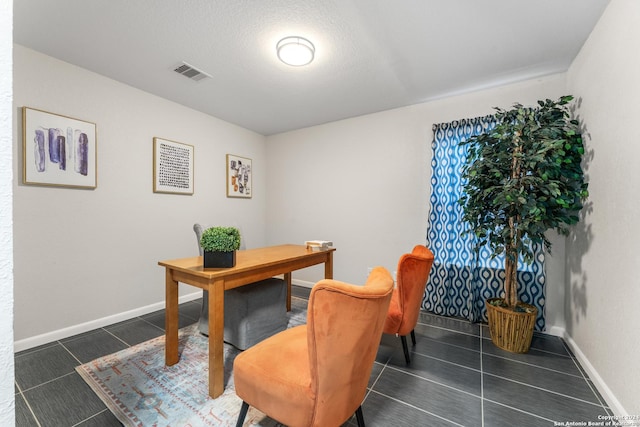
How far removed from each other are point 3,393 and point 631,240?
8.19 feet

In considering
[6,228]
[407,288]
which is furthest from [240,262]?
[6,228]

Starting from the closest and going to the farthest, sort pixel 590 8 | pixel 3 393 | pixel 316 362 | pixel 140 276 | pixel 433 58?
pixel 3 393
pixel 316 362
pixel 590 8
pixel 433 58
pixel 140 276

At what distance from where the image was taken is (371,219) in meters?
3.53

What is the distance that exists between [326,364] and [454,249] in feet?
7.92

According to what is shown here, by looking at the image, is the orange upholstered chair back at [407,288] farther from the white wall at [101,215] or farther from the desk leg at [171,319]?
the white wall at [101,215]

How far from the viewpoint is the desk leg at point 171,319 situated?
1.86 m

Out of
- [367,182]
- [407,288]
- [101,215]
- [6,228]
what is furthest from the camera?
[367,182]

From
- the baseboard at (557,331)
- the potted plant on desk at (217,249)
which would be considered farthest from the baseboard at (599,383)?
the potted plant on desk at (217,249)

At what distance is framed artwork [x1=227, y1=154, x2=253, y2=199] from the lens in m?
3.93

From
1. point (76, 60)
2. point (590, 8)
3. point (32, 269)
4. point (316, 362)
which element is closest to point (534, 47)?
point (590, 8)

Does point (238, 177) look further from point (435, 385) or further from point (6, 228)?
point (6, 228)

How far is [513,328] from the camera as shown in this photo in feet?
7.04

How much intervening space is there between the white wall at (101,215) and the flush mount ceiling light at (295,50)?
6.11 feet

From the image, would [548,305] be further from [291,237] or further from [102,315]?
[102,315]
